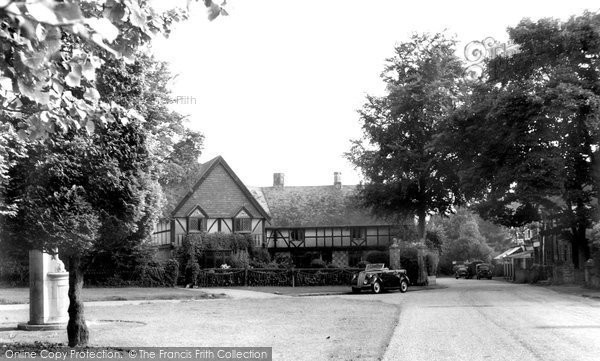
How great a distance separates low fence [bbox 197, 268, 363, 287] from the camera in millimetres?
43438

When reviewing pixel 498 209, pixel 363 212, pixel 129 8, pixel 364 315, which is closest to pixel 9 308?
pixel 364 315

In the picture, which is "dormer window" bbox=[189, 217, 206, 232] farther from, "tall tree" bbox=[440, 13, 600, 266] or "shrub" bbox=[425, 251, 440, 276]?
"tall tree" bbox=[440, 13, 600, 266]

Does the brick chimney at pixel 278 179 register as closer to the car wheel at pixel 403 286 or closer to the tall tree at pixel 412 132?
the tall tree at pixel 412 132

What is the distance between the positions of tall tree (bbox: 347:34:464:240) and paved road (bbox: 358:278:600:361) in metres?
24.2

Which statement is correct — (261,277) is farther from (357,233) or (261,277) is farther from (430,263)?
(357,233)

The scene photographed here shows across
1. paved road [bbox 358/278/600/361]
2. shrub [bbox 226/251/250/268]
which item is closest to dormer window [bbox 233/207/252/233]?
shrub [bbox 226/251/250/268]

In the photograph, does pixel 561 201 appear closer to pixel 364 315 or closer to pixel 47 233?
pixel 364 315

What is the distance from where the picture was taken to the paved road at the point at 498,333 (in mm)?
10922

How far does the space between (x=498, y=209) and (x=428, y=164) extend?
17.9 feet

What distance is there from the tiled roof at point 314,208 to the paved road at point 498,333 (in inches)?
1486

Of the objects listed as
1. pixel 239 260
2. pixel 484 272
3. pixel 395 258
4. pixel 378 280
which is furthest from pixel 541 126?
pixel 484 272

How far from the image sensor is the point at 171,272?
1719 inches

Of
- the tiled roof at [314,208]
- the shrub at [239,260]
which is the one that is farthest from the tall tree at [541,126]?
the tiled roof at [314,208]

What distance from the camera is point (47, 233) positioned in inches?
411
